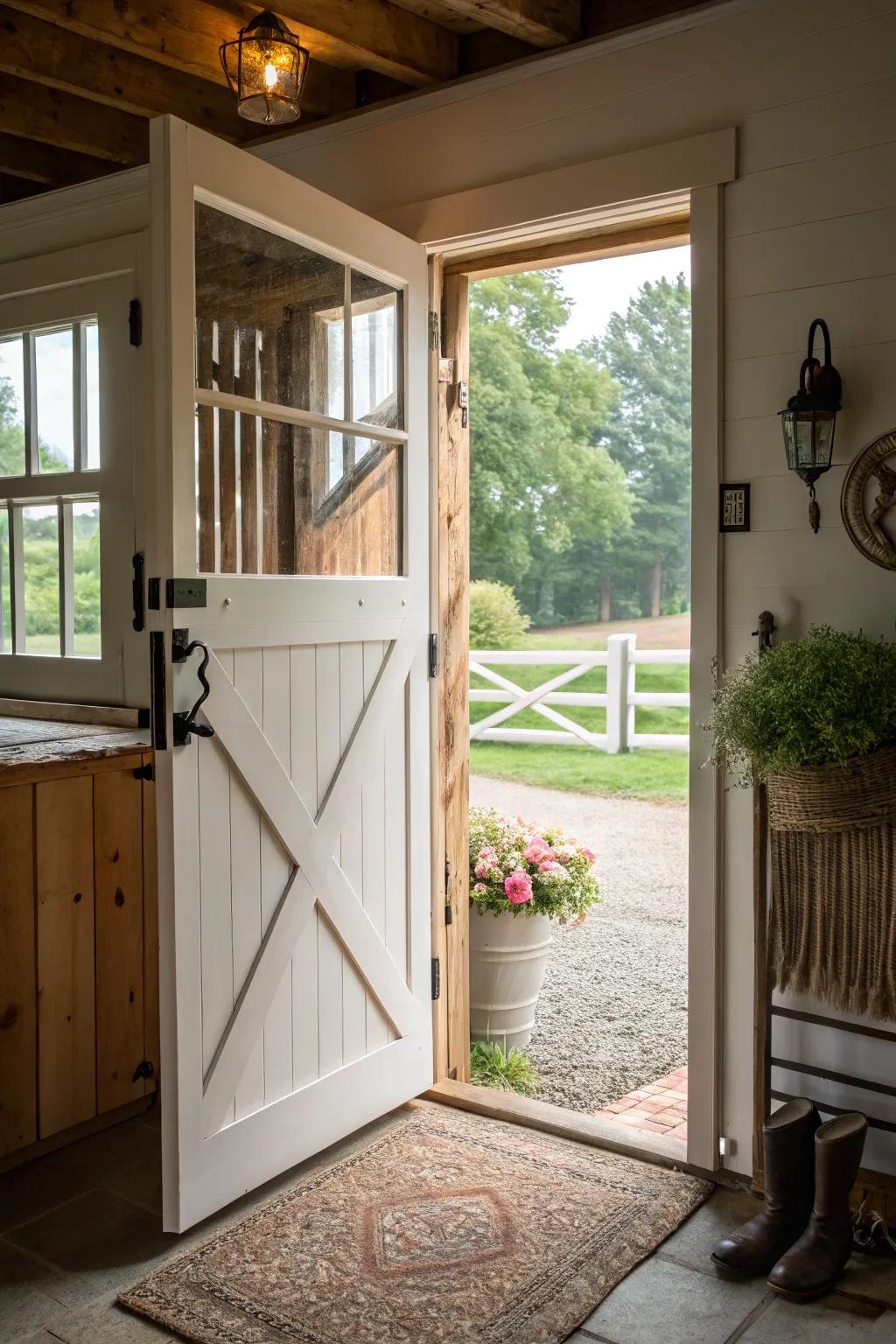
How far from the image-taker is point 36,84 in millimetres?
3381

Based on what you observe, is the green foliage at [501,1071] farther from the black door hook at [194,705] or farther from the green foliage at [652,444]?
the green foliage at [652,444]

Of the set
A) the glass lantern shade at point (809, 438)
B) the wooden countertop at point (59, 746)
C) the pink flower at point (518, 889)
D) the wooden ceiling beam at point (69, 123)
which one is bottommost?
the pink flower at point (518, 889)

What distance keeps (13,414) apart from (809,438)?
2.57 metres

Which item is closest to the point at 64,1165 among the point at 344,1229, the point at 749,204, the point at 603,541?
the point at 344,1229

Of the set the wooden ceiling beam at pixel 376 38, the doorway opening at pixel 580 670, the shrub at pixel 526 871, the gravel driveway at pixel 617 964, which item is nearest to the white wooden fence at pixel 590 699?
the doorway opening at pixel 580 670

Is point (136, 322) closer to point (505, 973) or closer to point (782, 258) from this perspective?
point (782, 258)

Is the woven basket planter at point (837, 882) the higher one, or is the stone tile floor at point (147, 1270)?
the woven basket planter at point (837, 882)

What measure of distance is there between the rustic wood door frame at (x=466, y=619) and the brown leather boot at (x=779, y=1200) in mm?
318

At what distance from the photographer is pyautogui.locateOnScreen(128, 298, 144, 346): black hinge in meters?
3.42

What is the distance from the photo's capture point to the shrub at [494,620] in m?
10.1

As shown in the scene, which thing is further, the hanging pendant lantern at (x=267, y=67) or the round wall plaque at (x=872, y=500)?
the hanging pendant lantern at (x=267, y=67)

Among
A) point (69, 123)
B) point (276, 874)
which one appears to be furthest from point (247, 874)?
point (69, 123)

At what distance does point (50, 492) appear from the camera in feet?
11.9

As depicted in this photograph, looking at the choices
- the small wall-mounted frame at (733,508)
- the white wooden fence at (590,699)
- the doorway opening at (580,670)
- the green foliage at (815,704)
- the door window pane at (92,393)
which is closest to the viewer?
the green foliage at (815,704)
